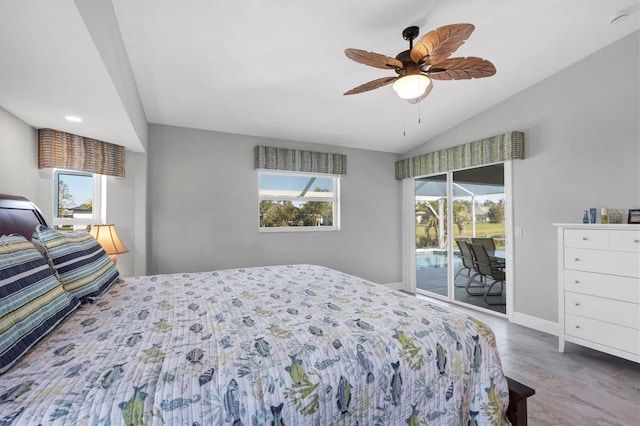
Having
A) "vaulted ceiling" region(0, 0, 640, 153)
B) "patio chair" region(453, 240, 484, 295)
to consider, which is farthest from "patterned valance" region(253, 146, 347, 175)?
"patio chair" region(453, 240, 484, 295)

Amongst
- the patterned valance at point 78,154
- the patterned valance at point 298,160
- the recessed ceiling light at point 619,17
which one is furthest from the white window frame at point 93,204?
the recessed ceiling light at point 619,17

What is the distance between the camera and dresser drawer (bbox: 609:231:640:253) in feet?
7.56

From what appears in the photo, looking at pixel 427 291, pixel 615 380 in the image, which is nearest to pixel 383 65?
pixel 615 380

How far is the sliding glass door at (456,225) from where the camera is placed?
3.80 meters

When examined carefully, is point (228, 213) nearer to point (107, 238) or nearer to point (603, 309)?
point (107, 238)

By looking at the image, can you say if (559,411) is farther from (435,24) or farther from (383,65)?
(435,24)

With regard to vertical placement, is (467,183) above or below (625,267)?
above

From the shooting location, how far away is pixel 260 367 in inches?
38.8

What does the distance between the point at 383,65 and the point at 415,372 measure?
1805 mm

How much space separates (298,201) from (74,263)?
298 centimetres

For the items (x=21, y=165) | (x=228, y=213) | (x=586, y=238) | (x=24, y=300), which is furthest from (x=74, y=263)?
(x=586, y=238)

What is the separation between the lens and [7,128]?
2098 millimetres

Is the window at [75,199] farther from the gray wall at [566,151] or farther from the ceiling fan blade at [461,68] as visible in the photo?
the gray wall at [566,151]

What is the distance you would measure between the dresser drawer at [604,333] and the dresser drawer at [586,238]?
62 cm
